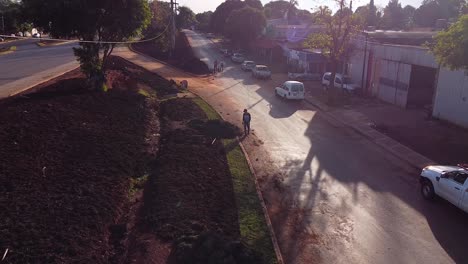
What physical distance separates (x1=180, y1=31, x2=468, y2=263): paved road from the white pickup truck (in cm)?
52

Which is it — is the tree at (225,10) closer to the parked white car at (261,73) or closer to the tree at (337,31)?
the parked white car at (261,73)

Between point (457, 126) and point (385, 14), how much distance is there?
327 feet

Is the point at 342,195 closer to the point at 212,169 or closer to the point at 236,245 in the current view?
the point at 212,169

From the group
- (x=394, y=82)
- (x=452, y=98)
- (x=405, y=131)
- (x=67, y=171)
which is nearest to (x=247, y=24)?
(x=394, y=82)

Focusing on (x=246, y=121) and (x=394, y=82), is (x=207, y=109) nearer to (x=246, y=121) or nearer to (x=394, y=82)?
(x=246, y=121)

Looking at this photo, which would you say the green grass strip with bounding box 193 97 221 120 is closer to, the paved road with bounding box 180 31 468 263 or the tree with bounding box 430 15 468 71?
the paved road with bounding box 180 31 468 263

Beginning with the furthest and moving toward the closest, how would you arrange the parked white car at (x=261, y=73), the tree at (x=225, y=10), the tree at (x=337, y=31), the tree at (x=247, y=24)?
the tree at (x=225, y=10)
the tree at (x=247, y=24)
the parked white car at (x=261, y=73)
the tree at (x=337, y=31)

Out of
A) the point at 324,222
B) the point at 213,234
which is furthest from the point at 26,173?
the point at 324,222

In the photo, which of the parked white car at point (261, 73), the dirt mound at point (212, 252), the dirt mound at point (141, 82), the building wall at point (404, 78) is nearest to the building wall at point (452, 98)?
the building wall at point (404, 78)

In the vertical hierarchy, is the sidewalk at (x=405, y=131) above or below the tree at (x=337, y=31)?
below

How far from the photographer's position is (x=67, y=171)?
1430cm

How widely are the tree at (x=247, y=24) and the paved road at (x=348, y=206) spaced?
5353 cm

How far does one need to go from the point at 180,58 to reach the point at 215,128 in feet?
128

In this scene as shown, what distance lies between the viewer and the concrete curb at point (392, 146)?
65.3 ft
